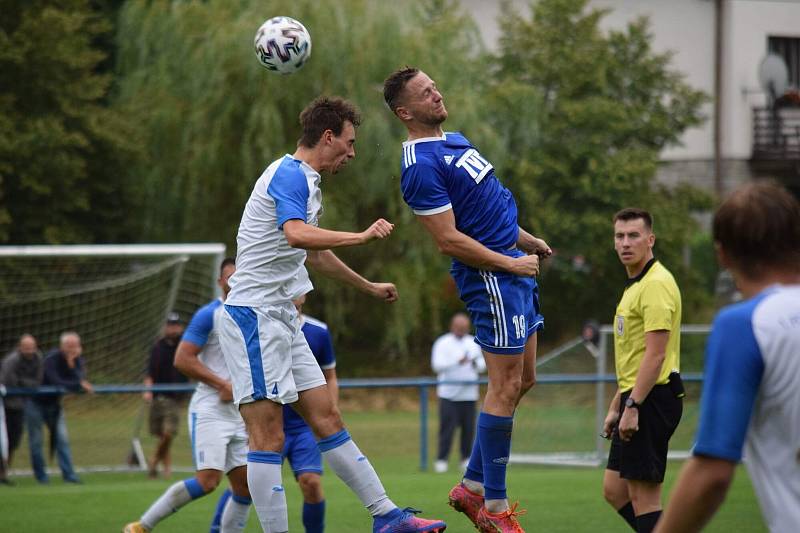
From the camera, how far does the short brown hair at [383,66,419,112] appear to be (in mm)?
6355

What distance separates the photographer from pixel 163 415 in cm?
1559

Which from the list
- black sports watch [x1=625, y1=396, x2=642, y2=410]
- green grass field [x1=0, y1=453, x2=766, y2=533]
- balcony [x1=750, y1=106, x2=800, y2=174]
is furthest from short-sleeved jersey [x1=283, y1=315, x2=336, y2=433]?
balcony [x1=750, y1=106, x2=800, y2=174]

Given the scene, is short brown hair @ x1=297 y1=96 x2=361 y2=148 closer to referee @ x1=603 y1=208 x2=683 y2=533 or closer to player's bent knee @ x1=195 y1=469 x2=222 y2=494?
referee @ x1=603 y1=208 x2=683 y2=533

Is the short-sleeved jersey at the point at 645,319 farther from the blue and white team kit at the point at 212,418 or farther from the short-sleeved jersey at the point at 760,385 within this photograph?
the short-sleeved jersey at the point at 760,385

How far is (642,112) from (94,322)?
19.7 meters

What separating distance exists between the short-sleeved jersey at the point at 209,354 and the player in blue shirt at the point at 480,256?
2.42m

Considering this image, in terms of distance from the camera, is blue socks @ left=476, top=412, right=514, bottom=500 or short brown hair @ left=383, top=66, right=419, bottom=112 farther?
short brown hair @ left=383, top=66, right=419, bottom=112

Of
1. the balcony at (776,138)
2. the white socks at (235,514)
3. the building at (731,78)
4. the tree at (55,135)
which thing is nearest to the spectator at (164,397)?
the white socks at (235,514)

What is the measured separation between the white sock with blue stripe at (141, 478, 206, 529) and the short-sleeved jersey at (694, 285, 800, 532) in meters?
5.77

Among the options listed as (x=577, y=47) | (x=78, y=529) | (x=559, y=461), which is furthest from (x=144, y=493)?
(x=577, y=47)

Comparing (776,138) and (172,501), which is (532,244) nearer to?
(172,501)

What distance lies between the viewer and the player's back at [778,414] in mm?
2777

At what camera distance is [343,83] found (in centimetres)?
2464

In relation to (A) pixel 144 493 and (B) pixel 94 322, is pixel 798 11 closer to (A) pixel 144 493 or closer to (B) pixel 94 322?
(B) pixel 94 322
